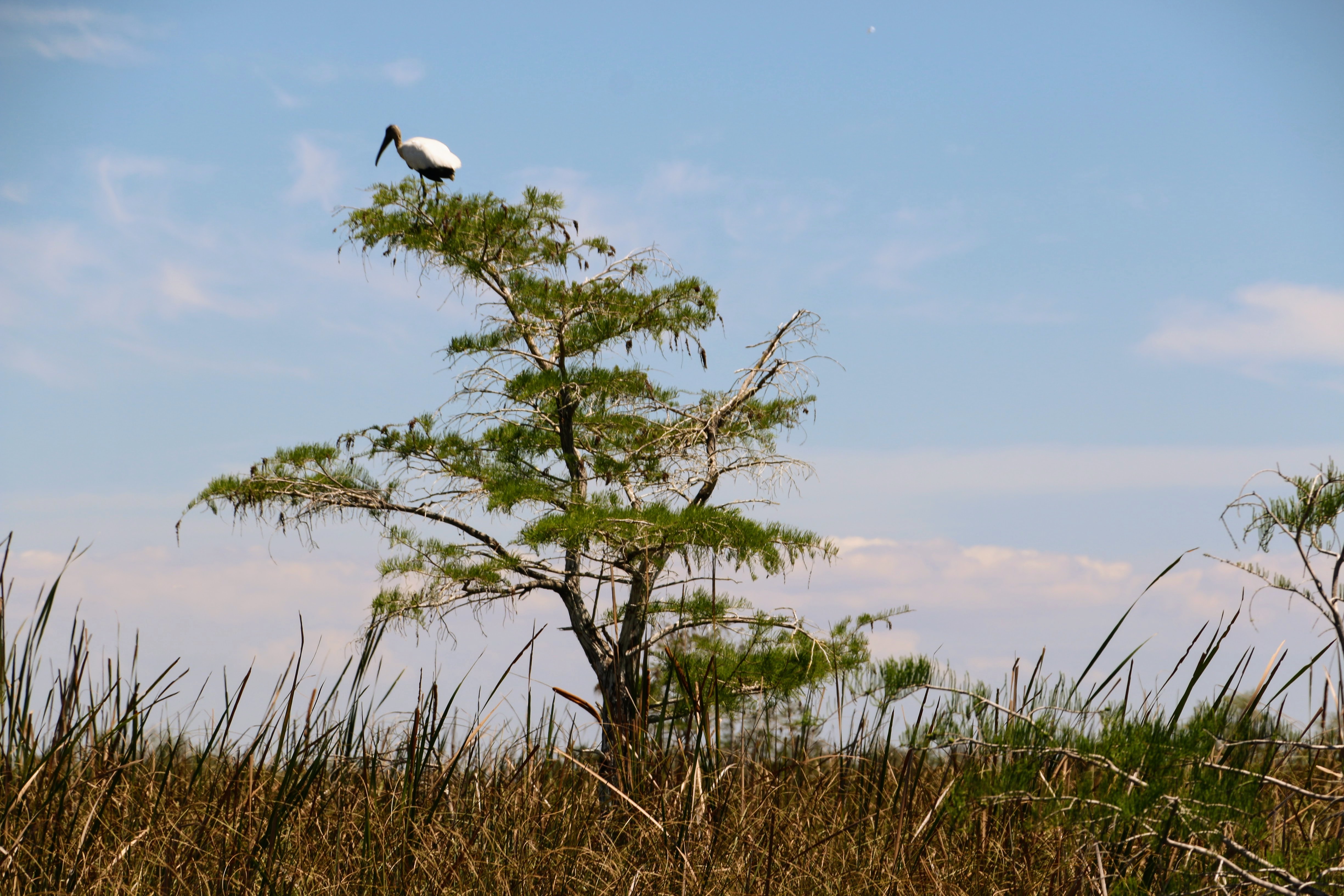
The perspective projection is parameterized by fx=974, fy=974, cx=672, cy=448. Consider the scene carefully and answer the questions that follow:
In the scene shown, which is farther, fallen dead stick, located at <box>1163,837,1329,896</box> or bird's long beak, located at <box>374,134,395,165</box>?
bird's long beak, located at <box>374,134,395,165</box>

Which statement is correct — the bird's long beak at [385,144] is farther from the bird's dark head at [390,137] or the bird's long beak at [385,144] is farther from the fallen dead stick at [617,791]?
the fallen dead stick at [617,791]

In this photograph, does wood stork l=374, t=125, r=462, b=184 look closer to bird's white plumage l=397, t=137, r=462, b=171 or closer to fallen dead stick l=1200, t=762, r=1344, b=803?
bird's white plumage l=397, t=137, r=462, b=171

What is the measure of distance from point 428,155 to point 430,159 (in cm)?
5

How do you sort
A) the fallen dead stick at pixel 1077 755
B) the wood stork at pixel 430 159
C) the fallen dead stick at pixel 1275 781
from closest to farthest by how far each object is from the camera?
the fallen dead stick at pixel 1275 781 → the fallen dead stick at pixel 1077 755 → the wood stork at pixel 430 159

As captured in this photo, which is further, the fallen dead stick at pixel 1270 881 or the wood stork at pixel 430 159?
the wood stork at pixel 430 159

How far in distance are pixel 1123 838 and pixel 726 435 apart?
806 cm

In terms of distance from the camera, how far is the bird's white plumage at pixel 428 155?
1089cm

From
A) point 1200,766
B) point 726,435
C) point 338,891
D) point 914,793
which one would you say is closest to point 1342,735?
point 1200,766

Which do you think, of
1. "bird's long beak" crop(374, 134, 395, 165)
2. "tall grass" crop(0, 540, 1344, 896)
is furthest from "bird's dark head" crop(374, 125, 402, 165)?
"tall grass" crop(0, 540, 1344, 896)

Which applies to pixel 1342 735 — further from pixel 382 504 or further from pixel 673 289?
pixel 382 504

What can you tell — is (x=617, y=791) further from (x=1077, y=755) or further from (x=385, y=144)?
(x=385, y=144)

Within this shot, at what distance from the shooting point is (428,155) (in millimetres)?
10883

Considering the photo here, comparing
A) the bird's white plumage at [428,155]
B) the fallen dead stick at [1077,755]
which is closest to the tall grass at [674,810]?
the fallen dead stick at [1077,755]

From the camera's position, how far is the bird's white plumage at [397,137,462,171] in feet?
35.7
